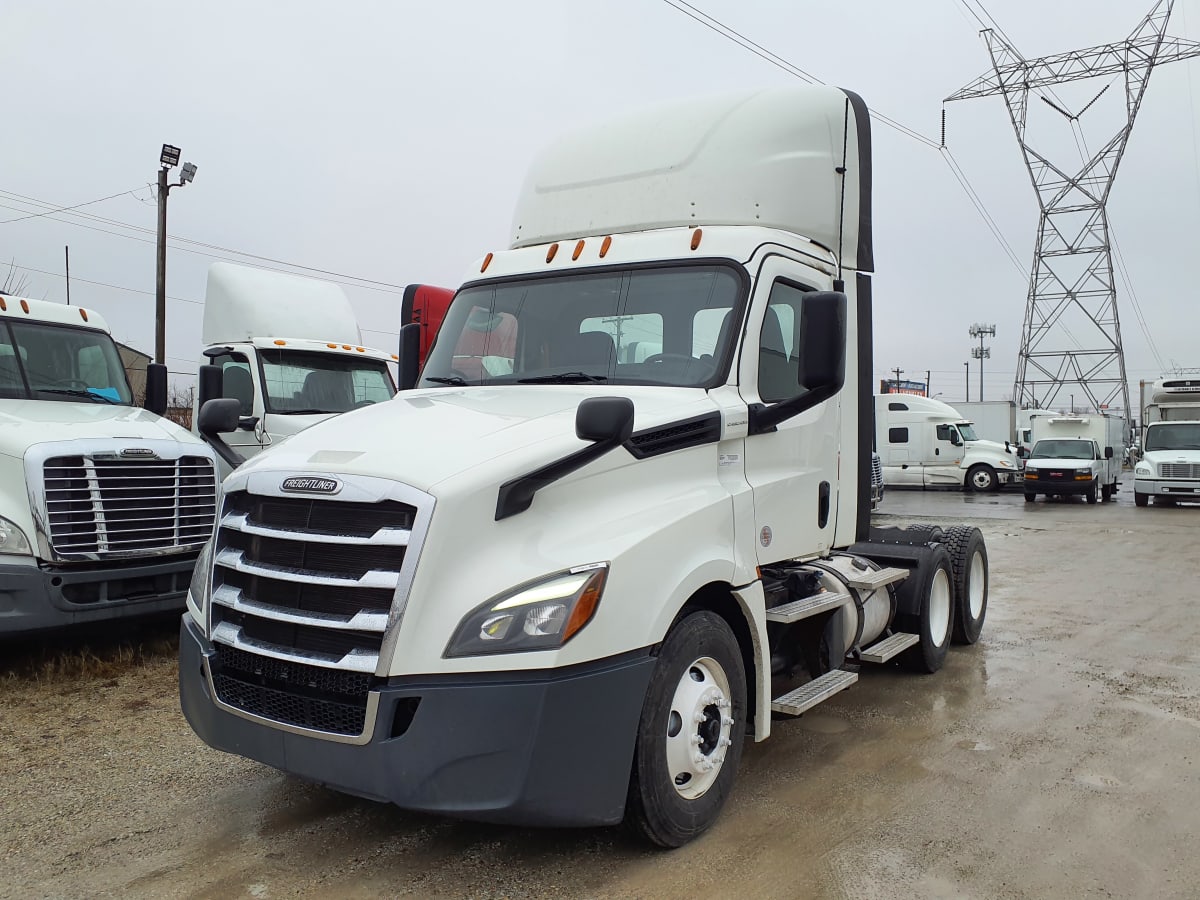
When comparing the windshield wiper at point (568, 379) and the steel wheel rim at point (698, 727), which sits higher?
the windshield wiper at point (568, 379)

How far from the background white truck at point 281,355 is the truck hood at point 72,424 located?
77.6 inches

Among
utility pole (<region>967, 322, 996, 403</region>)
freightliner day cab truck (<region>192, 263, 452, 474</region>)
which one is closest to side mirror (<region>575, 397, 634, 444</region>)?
freightliner day cab truck (<region>192, 263, 452, 474</region>)

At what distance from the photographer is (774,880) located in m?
3.61

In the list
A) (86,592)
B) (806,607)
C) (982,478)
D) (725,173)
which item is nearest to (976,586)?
(806,607)

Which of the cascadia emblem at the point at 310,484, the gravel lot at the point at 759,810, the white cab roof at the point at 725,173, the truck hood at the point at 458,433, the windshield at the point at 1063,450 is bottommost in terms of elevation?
the gravel lot at the point at 759,810

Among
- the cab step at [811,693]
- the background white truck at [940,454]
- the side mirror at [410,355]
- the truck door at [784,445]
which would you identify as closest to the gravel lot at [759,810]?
the cab step at [811,693]

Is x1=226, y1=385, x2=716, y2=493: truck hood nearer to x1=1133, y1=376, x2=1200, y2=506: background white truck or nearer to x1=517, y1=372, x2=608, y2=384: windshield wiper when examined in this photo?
x1=517, y1=372, x2=608, y2=384: windshield wiper

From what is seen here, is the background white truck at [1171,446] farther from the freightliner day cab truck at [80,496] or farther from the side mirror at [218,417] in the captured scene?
the side mirror at [218,417]

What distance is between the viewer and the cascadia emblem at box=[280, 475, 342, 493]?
11.5 ft

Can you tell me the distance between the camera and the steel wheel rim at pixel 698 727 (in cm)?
383

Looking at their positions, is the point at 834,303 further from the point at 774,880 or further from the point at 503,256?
the point at 774,880

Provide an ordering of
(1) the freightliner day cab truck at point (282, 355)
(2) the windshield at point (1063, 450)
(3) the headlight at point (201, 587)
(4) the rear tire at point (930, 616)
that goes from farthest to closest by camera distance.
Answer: (2) the windshield at point (1063, 450), (1) the freightliner day cab truck at point (282, 355), (4) the rear tire at point (930, 616), (3) the headlight at point (201, 587)

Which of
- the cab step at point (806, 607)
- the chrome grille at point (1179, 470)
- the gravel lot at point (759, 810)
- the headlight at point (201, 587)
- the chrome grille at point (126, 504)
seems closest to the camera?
the gravel lot at point (759, 810)

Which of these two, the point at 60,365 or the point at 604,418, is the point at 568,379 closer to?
the point at 604,418
